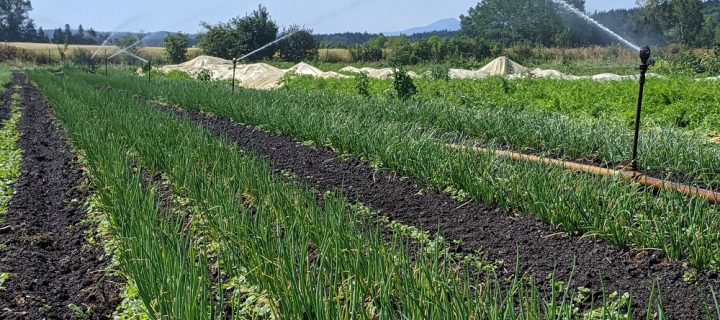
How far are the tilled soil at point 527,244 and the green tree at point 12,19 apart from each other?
90022mm

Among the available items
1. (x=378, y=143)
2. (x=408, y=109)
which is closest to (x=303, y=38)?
(x=408, y=109)

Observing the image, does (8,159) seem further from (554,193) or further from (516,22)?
(516,22)

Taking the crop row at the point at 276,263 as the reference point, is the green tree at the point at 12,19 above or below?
above

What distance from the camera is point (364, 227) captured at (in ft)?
10.4

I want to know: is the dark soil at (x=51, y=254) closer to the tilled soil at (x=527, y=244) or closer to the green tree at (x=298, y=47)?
the tilled soil at (x=527, y=244)

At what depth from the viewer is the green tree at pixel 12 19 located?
8481cm

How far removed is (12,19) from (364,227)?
95.7 meters

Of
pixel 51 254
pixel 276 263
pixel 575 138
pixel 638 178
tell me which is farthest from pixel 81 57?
pixel 276 263

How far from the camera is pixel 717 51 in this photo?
94.6 feet

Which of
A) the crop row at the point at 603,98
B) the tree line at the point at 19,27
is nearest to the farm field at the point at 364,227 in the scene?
the crop row at the point at 603,98

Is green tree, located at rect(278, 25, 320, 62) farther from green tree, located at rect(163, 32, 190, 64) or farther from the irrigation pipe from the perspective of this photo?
the irrigation pipe

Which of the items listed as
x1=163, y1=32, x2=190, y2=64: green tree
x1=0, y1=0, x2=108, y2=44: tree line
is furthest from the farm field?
x1=0, y1=0, x2=108, y2=44: tree line

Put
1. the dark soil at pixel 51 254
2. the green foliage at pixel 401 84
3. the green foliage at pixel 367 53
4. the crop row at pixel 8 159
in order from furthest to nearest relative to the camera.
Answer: the green foliage at pixel 367 53 < the green foliage at pixel 401 84 < the crop row at pixel 8 159 < the dark soil at pixel 51 254

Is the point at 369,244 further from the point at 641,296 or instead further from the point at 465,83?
the point at 465,83
